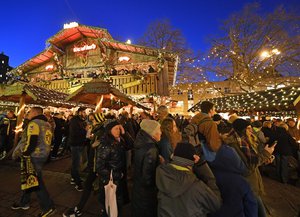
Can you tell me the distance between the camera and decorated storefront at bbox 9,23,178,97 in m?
14.9

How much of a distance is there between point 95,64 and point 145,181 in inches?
609

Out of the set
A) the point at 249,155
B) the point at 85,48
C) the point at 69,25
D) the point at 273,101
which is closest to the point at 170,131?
the point at 249,155

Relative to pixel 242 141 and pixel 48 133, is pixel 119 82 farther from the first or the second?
pixel 242 141

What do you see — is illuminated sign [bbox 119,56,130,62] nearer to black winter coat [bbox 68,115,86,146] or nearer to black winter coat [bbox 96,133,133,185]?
black winter coat [bbox 68,115,86,146]

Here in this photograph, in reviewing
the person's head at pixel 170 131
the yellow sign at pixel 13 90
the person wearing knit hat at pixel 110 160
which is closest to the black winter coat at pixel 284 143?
the person's head at pixel 170 131

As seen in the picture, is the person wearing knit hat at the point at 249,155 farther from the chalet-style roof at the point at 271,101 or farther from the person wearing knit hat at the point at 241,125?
the chalet-style roof at the point at 271,101

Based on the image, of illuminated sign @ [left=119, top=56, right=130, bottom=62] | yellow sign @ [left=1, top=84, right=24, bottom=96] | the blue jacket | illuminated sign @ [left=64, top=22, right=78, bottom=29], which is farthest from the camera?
illuminated sign @ [left=119, top=56, right=130, bottom=62]

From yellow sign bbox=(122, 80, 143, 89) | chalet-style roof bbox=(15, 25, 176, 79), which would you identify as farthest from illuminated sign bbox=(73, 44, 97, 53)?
yellow sign bbox=(122, 80, 143, 89)

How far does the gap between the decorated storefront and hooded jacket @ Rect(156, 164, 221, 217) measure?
12791mm

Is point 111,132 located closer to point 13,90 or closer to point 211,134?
point 211,134

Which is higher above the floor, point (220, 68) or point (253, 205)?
point (220, 68)

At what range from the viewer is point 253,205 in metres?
2.43

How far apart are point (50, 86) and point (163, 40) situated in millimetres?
16045

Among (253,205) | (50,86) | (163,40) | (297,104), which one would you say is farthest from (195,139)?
(163,40)
